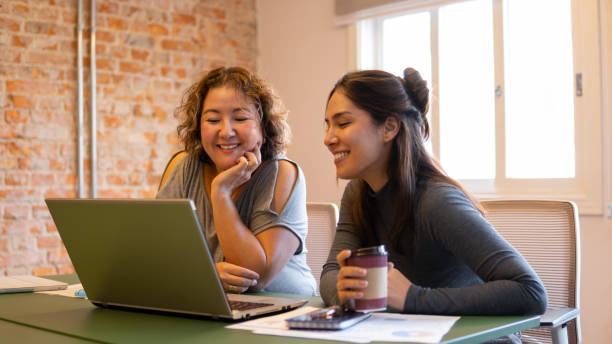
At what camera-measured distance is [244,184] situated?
2.13m

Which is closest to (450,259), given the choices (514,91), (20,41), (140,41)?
(514,91)

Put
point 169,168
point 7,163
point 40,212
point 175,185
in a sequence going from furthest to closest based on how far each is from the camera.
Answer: point 40,212 < point 7,163 < point 169,168 < point 175,185

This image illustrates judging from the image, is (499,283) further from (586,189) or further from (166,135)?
(166,135)

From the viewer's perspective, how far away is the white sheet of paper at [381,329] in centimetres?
112

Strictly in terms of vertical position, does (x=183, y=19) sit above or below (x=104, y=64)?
above

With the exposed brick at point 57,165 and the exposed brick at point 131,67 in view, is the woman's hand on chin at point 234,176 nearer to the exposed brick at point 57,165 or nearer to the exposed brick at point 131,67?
the exposed brick at point 57,165

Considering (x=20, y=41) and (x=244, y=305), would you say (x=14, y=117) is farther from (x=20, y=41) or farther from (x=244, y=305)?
(x=244, y=305)

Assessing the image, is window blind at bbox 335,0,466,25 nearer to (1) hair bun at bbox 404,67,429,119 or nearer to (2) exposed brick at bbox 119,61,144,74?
(2) exposed brick at bbox 119,61,144,74

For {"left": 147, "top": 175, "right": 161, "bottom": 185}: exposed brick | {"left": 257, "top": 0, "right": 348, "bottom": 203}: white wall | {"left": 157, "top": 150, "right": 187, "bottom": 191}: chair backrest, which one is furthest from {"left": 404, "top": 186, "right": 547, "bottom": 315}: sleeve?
{"left": 147, "top": 175, "right": 161, "bottom": 185}: exposed brick

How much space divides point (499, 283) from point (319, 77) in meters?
3.20

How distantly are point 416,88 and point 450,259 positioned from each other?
46cm

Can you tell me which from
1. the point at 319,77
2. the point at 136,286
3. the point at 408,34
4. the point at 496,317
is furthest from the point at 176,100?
the point at 496,317

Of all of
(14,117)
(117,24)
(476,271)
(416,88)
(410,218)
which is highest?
(117,24)

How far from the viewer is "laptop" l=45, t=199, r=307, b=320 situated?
49.5 inches
